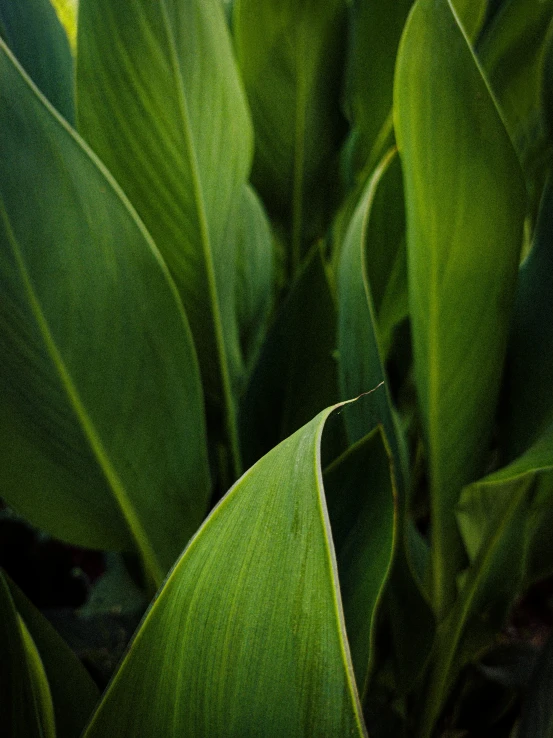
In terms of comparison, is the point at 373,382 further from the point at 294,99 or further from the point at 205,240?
the point at 294,99

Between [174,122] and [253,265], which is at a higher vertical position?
[174,122]

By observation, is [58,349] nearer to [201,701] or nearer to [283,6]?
[201,701]

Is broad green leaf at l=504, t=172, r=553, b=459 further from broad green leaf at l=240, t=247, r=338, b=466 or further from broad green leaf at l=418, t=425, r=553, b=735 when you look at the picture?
broad green leaf at l=240, t=247, r=338, b=466

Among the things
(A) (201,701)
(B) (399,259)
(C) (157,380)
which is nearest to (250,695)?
(A) (201,701)

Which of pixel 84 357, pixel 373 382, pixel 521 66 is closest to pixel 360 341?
pixel 373 382

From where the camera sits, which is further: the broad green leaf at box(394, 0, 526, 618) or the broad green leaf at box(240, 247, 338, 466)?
the broad green leaf at box(240, 247, 338, 466)

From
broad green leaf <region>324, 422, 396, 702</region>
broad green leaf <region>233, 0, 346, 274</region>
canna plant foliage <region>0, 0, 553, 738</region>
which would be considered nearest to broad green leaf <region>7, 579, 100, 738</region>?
canna plant foliage <region>0, 0, 553, 738</region>
